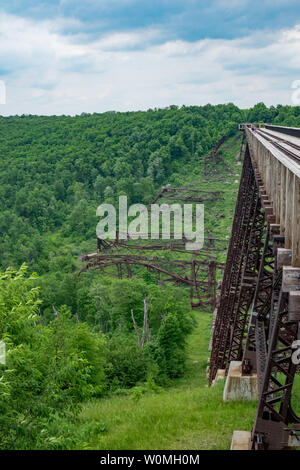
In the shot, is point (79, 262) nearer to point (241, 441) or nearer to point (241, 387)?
point (241, 387)

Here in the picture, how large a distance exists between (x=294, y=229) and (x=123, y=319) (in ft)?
94.7

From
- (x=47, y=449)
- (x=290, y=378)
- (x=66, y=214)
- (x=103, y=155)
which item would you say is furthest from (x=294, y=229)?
(x=103, y=155)

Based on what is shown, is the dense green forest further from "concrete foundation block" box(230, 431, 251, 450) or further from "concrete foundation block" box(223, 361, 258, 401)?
"concrete foundation block" box(223, 361, 258, 401)

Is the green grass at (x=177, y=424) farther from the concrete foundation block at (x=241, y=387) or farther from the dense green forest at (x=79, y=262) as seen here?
the dense green forest at (x=79, y=262)

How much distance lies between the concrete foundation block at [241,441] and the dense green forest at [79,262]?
2.50 m

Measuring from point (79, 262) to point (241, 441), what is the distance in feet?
145

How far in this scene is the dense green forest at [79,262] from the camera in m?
7.18

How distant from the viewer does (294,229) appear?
4.55 m

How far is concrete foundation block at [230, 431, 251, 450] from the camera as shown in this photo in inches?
255

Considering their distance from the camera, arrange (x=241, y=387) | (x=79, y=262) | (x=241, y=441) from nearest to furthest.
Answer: (x=241, y=441) < (x=241, y=387) < (x=79, y=262)

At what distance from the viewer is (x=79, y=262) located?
49.9 metres

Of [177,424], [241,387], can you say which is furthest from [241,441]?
[241,387]

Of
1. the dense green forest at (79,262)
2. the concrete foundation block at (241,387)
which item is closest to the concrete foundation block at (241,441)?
the dense green forest at (79,262)
